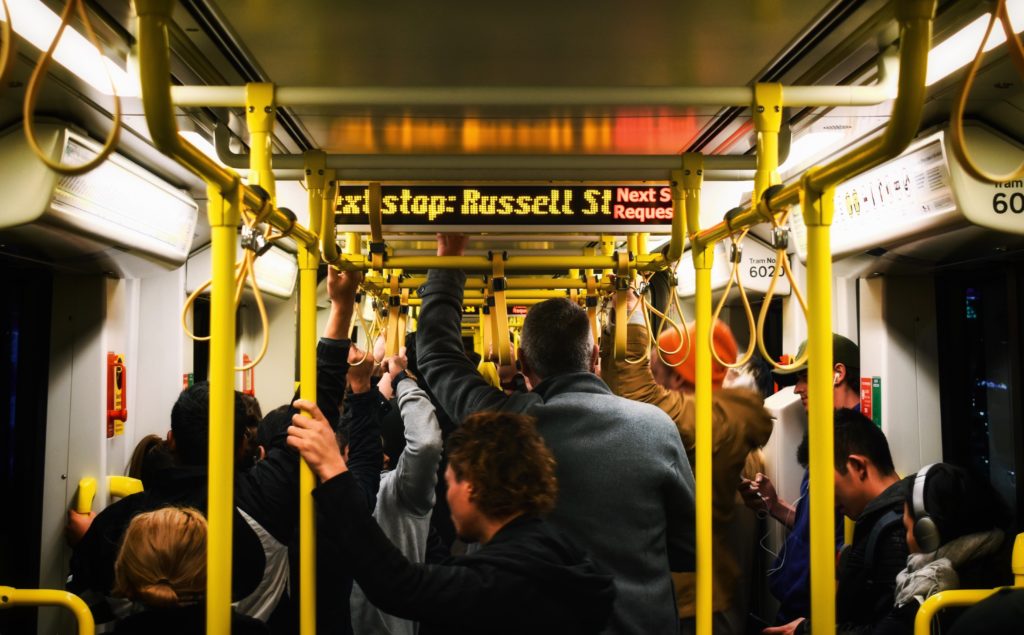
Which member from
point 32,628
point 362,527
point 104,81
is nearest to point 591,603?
point 362,527

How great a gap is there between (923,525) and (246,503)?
2.17 m

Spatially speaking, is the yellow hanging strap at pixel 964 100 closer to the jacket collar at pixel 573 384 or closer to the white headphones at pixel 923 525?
the jacket collar at pixel 573 384

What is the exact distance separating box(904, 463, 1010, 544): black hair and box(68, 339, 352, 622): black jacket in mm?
1957

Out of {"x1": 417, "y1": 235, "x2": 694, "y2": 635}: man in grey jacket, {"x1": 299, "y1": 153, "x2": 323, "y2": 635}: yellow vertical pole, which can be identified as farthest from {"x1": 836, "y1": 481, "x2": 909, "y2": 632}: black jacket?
{"x1": 299, "y1": 153, "x2": 323, "y2": 635}: yellow vertical pole

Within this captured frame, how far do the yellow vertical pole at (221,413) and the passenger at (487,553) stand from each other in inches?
9.7

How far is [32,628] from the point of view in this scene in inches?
164

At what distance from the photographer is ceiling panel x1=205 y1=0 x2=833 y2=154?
182 centimetres

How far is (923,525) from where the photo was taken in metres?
2.46

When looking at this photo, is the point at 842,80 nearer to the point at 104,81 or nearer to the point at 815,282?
the point at 815,282

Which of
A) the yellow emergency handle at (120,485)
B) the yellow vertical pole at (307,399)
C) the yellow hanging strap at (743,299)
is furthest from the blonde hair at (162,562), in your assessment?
the yellow emergency handle at (120,485)

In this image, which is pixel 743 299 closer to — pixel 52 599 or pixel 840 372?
pixel 52 599

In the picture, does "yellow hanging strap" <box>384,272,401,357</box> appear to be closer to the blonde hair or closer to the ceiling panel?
the ceiling panel

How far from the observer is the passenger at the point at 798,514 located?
3.58 meters

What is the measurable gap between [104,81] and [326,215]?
1.07 m
